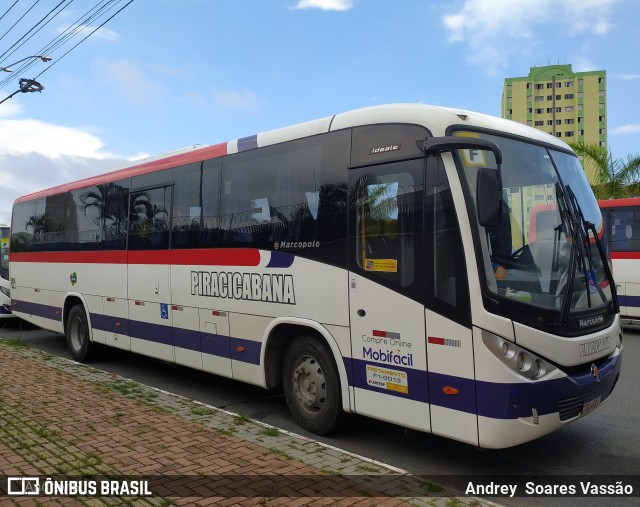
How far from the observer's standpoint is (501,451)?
5.44 m

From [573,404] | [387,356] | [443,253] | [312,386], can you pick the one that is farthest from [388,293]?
[573,404]

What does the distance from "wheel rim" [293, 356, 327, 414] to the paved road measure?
0.31m

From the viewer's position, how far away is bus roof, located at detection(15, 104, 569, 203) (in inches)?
194

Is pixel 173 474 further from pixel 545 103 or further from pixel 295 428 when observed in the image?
pixel 545 103

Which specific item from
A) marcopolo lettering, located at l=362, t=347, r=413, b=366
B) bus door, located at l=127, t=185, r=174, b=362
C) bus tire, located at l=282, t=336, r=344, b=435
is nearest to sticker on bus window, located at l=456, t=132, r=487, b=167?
marcopolo lettering, located at l=362, t=347, r=413, b=366

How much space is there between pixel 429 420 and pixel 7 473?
A: 3391 mm

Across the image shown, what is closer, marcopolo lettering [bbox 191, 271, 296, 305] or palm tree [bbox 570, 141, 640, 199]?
marcopolo lettering [bbox 191, 271, 296, 305]

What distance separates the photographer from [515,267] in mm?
4586

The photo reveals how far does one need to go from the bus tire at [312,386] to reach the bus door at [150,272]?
2.44 m

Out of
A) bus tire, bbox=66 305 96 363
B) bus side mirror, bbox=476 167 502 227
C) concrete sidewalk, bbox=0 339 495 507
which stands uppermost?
bus side mirror, bbox=476 167 502 227

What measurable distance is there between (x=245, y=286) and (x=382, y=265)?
79.0 inches

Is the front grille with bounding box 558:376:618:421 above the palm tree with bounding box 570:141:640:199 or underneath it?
underneath

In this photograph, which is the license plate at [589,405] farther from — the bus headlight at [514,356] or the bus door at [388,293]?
the bus door at [388,293]

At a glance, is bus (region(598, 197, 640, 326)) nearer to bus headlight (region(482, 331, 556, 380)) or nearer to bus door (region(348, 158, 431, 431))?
bus door (region(348, 158, 431, 431))
